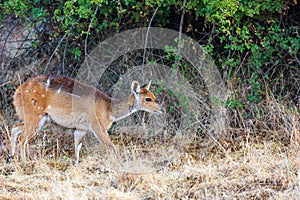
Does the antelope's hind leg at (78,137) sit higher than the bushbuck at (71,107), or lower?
lower

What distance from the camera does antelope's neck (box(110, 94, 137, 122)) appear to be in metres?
7.75

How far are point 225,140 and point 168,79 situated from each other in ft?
4.47

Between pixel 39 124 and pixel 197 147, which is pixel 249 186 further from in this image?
pixel 39 124

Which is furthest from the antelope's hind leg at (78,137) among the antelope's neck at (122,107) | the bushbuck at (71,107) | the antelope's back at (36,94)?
the antelope's back at (36,94)

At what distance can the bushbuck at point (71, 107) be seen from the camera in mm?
7348

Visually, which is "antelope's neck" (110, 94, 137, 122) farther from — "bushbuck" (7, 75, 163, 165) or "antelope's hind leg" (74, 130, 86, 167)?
"antelope's hind leg" (74, 130, 86, 167)

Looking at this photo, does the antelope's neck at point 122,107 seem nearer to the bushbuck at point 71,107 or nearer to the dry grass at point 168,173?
the bushbuck at point 71,107

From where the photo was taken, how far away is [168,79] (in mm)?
8164

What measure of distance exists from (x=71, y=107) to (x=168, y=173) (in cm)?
202

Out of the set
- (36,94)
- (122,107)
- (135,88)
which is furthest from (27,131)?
(135,88)

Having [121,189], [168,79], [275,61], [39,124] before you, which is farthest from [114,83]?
[121,189]

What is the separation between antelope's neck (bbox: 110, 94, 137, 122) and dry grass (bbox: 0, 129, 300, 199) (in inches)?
17.9

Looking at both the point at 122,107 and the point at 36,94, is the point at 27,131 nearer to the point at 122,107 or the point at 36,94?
the point at 36,94

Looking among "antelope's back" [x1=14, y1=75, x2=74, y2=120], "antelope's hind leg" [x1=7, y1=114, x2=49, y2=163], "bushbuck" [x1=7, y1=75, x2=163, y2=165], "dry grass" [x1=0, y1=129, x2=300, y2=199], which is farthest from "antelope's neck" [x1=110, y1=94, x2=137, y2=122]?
"antelope's hind leg" [x1=7, y1=114, x2=49, y2=163]
